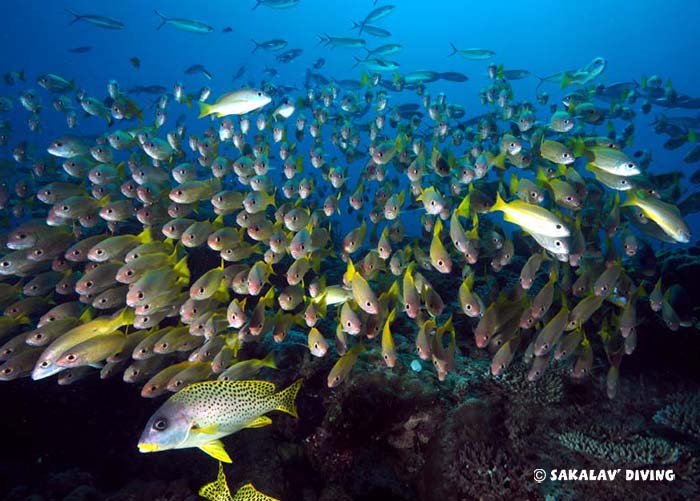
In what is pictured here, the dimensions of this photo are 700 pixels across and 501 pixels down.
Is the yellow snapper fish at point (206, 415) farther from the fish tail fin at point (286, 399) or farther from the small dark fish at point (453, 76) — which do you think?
the small dark fish at point (453, 76)

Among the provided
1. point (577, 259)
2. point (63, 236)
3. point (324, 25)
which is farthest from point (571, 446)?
point (324, 25)

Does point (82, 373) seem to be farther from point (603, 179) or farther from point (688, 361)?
point (688, 361)

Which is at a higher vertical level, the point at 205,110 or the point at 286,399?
the point at 205,110

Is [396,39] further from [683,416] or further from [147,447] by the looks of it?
[147,447]

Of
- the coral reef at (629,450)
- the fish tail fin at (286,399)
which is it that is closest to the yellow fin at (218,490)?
the fish tail fin at (286,399)

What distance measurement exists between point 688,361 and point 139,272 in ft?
25.7

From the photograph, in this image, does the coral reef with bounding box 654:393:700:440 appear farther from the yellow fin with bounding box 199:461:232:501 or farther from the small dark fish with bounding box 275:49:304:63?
the small dark fish with bounding box 275:49:304:63

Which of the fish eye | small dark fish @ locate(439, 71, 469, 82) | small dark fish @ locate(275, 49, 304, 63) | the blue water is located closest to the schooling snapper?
the fish eye

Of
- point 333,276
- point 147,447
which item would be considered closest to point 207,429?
point 147,447

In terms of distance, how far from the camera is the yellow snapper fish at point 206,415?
9.53ft

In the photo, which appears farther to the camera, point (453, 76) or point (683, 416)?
point (453, 76)

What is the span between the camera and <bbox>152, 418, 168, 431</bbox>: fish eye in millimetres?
2887

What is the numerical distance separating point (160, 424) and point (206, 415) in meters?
0.33

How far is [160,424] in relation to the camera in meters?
2.90
